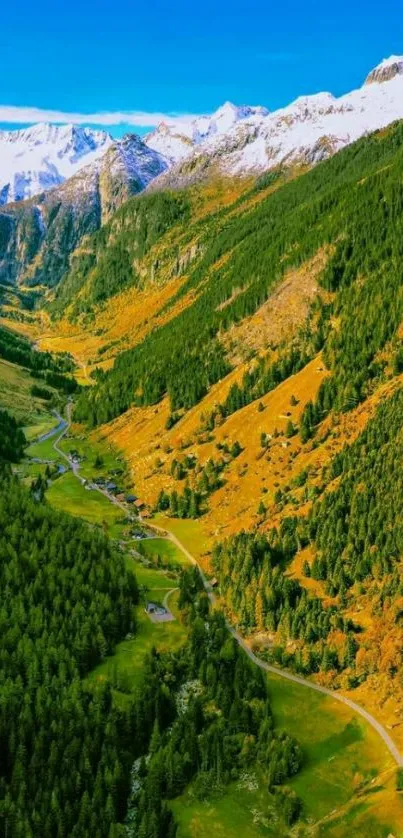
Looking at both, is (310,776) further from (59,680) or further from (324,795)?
(59,680)

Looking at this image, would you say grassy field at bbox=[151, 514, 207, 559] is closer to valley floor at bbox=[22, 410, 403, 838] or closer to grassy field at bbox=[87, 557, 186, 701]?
grassy field at bbox=[87, 557, 186, 701]

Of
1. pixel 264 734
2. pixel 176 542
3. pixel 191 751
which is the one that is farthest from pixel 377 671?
pixel 176 542

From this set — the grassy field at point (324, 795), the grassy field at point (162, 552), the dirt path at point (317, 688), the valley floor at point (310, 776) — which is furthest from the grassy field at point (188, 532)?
the grassy field at point (324, 795)

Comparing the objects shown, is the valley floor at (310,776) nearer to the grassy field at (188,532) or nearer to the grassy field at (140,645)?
the grassy field at (140,645)

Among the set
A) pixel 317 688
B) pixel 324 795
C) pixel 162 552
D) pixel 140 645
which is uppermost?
pixel 162 552

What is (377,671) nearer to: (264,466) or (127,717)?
(127,717)

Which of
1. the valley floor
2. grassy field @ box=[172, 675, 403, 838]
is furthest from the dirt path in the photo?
grassy field @ box=[172, 675, 403, 838]

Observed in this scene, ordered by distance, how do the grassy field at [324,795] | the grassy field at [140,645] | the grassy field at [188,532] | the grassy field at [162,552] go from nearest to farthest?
the grassy field at [324,795] < the grassy field at [140,645] < the grassy field at [162,552] < the grassy field at [188,532]

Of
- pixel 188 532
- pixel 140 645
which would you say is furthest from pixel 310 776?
pixel 188 532
